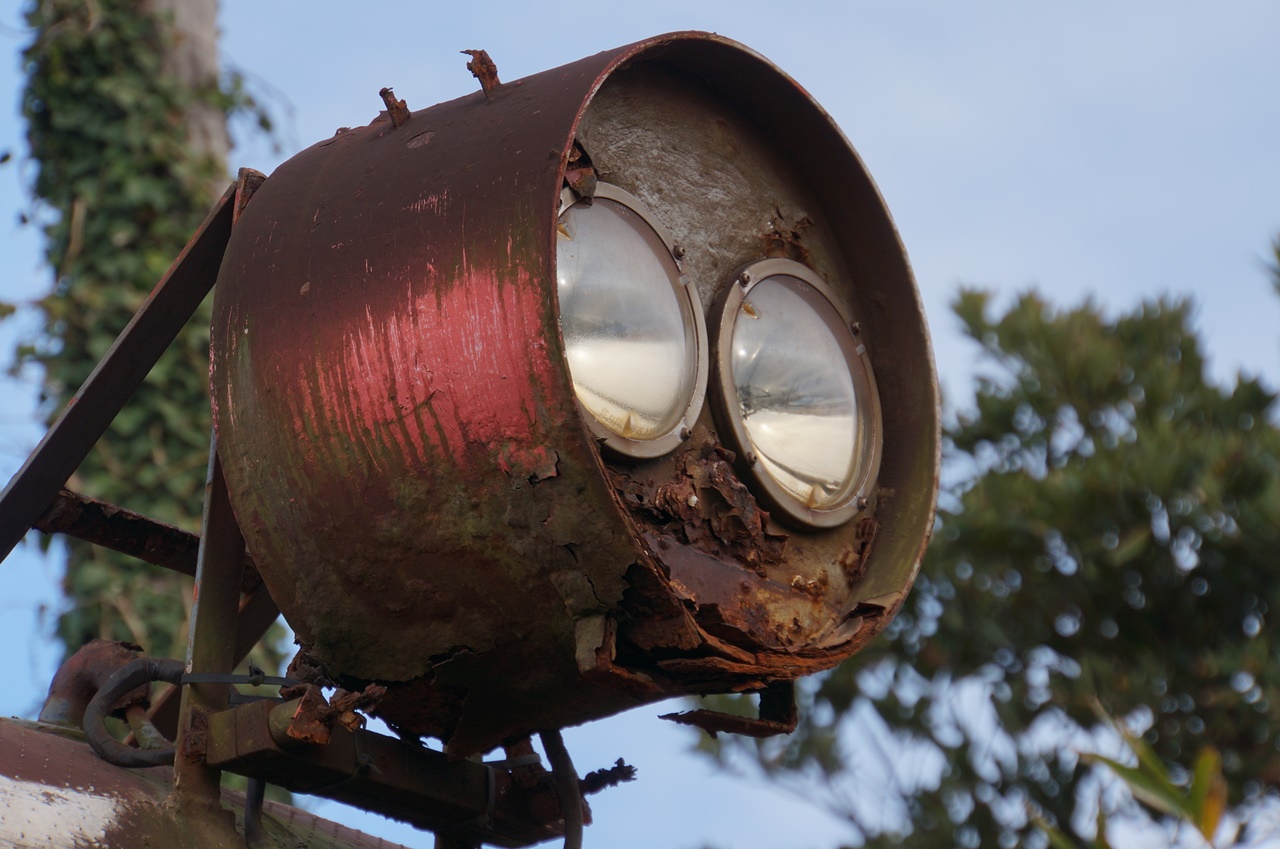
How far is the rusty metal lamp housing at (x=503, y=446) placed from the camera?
61.7 inches

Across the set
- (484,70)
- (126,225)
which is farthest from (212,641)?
(126,225)

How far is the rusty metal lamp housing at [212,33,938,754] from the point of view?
5.15ft

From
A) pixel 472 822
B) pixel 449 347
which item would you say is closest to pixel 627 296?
pixel 449 347

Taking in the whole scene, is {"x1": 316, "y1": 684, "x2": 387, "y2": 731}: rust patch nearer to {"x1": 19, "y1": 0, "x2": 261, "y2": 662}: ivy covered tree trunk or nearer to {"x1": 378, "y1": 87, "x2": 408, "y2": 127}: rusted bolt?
{"x1": 378, "y1": 87, "x2": 408, "y2": 127}: rusted bolt

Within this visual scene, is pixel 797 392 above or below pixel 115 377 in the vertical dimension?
above

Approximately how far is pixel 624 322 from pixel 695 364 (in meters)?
0.14

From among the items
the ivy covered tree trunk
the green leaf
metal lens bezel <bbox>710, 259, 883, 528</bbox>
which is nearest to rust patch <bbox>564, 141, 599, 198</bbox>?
metal lens bezel <bbox>710, 259, 883, 528</bbox>

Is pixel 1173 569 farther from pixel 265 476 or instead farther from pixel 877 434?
pixel 265 476

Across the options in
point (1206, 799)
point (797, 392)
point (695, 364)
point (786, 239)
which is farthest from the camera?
point (786, 239)

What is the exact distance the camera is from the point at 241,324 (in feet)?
5.87

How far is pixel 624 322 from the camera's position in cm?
173

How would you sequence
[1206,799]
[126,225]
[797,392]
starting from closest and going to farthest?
[1206,799] < [797,392] < [126,225]

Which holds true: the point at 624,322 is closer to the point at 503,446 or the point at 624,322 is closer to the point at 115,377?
the point at 503,446

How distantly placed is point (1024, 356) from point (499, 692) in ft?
17.6
